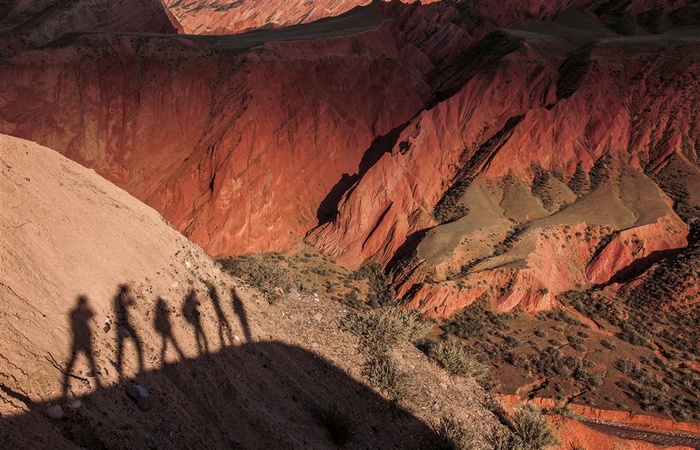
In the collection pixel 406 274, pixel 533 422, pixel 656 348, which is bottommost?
pixel 656 348

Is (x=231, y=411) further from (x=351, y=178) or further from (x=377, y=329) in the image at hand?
(x=351, y=178)

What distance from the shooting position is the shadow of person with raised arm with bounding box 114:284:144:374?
9.06 meters

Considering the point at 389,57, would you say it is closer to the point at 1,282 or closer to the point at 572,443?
the point at 572,443

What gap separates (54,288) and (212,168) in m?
36.9

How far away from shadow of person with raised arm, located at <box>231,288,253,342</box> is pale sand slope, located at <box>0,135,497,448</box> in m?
0.04

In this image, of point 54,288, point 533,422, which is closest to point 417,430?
point 533,422

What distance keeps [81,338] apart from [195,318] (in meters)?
3.35

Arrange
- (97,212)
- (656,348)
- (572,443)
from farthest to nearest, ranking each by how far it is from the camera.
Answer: (656,348) < (572,443) < (97,212)

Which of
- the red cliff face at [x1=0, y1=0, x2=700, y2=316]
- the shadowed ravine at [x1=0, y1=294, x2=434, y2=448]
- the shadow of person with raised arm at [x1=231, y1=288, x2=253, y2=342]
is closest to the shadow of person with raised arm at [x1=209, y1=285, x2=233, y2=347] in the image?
the shadowed ravine at [x1=0, y1=294, x2=434, y2=448]

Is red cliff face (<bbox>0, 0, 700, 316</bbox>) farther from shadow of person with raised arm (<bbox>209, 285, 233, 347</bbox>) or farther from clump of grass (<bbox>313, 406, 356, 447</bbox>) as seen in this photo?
clump of grass (<bbox>313, 406, 356, 447</bbox>)

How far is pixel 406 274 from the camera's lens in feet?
122

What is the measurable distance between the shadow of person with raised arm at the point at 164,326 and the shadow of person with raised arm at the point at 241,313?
2.30 meters

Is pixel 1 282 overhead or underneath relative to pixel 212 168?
overhead

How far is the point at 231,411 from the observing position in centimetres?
976
